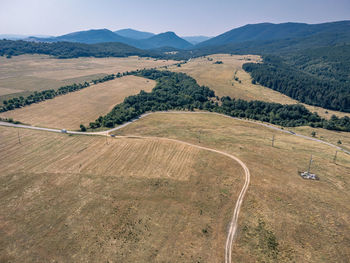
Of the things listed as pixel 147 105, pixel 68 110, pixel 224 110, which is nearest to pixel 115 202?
pixel 147 105

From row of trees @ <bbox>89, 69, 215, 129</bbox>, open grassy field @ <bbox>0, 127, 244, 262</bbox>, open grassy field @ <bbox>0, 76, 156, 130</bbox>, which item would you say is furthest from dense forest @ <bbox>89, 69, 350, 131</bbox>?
open grassy field @ <bbox>0, 127, 244, 262</bbox>

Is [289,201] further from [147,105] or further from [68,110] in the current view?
[68,110]

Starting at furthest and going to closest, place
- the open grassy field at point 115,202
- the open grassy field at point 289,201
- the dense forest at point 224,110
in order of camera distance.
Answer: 1. the dense forest at point 224,110
2. the open grassy field at point 115,202
3. the open grassy field at point 289,201

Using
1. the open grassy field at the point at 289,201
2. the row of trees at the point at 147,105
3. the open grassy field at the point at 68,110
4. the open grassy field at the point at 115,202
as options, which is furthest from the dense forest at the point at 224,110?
the open grassy field at the point at 115,202

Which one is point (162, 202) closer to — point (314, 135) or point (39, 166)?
point (39, 166)

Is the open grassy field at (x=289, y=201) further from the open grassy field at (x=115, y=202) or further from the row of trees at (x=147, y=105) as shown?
the row of trees at (x=147, y=105)

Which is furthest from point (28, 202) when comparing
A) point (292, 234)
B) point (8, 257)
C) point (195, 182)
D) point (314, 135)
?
point (314, 135)
